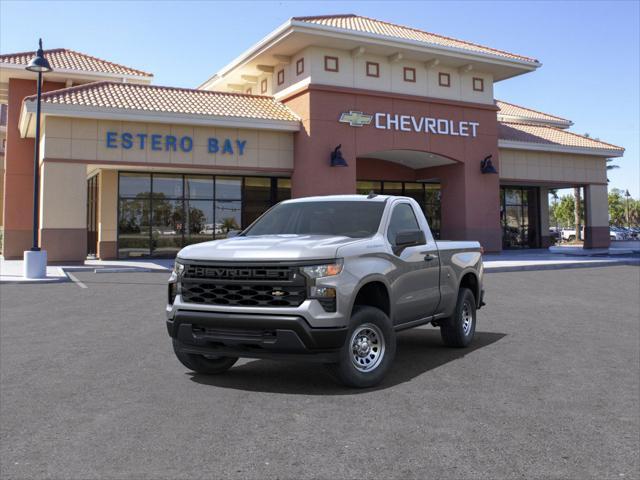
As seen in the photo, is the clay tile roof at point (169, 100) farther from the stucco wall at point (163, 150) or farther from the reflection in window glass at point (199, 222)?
the reflection in window glass at point (199, 222)

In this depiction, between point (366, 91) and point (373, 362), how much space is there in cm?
2179

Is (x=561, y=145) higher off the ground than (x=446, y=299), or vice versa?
(x=561, y=145)

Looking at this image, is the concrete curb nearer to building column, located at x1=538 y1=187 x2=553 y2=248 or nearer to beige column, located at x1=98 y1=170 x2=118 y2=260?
building column, located at x1=538 y1=187 x2=553 y2=248

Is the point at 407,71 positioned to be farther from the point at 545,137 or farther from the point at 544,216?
the point at 544,216

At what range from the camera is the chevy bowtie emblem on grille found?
84.2 ft

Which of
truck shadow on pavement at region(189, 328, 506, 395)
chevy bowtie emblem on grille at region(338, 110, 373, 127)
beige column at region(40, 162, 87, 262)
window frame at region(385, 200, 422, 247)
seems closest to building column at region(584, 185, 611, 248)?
chevy bowtie emblem on grille at region(338, 110, 373, 127)

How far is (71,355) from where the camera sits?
24.5 feet

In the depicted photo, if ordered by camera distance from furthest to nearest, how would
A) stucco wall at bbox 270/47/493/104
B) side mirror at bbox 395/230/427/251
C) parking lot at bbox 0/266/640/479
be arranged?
1. stucco wall at bbox 270/47/493/104
2. side mirror at bbox 395/230/427/251
3. parking lot at bbox 0/266/640/479

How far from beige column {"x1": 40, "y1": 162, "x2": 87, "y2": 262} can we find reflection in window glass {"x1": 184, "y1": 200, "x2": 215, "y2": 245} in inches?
237

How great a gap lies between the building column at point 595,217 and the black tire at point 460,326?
29.7m

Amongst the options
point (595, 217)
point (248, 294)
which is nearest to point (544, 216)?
point (595, 217)

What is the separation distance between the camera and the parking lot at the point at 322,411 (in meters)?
3.98

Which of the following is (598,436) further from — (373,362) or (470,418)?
(373,362)

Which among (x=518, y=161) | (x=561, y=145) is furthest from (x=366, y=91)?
(x=561, y=145)
